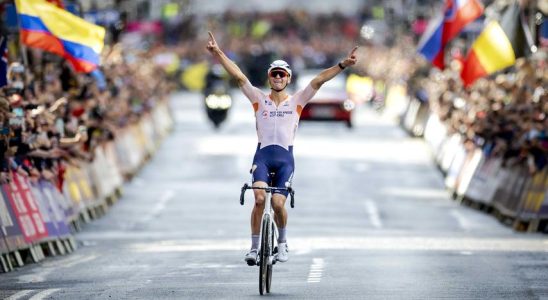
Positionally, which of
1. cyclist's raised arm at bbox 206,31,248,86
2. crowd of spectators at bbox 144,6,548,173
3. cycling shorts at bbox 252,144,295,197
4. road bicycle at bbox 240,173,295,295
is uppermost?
cyclist's raised arm at bbox 206,31,248,86

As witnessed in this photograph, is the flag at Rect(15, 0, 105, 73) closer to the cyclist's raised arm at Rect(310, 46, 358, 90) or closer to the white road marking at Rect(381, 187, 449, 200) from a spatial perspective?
the cyclist's raised arm at Rect(310, 46, 358, 90)

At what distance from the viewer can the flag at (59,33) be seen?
24.7 metres

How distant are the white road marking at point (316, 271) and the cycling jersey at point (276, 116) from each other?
4.71ft

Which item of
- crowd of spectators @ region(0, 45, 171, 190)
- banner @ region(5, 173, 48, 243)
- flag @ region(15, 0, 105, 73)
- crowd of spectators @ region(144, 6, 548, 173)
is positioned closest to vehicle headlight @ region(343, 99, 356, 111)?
crowd of spectators @ region(144, 6, 548, 173)

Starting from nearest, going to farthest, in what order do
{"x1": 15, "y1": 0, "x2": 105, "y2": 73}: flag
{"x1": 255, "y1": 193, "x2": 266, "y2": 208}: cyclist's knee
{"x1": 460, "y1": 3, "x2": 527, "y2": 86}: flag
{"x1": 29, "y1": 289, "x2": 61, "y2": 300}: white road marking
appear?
{"x1": 29, "y1": 289, "x2": 61, "y2": 300}: white road marking < {"x1": 255, "y1": 193, "x2": 266, "y2": 208}: cyclist's knee < {"x1": 15, "y1": 0, "x2": 105, "y2": 73}: flag < {"x1": 460, "y1": 3, "x2": 527, "y2": 86}: flag

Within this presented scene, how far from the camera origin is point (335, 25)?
12238 cm

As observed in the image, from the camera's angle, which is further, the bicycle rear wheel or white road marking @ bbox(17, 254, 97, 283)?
white road marking @ bbox(17, 254, 97, 283)

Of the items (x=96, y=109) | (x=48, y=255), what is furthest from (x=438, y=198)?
(x=48, y=255)

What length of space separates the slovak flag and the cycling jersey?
Result: 14171mm

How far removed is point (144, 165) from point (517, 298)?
2411 centimetres

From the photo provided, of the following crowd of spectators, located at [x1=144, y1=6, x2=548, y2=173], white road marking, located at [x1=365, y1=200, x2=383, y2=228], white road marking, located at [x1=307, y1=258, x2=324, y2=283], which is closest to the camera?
white road marking, located at [x1=307, y1=258, x2=324, y2=283]

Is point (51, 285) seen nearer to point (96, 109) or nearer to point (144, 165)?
point (96, 109)

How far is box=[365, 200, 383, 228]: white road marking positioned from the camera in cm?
2686

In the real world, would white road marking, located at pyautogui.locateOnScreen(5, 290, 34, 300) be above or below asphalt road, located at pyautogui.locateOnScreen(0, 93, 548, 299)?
above
